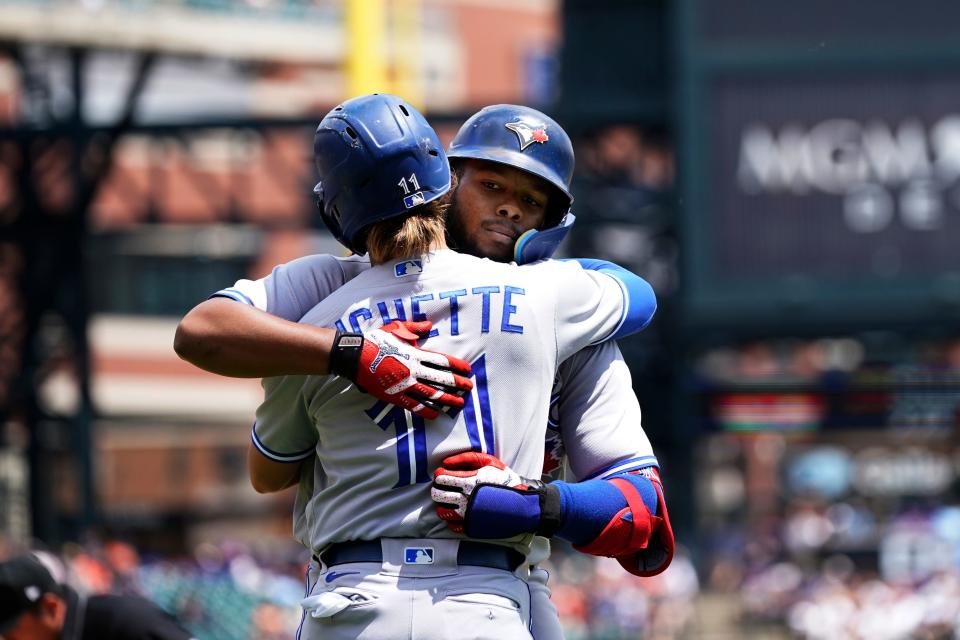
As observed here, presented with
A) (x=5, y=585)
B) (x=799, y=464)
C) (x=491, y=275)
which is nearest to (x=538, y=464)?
(x=491, y=275)

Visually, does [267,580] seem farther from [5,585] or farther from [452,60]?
[452,60]

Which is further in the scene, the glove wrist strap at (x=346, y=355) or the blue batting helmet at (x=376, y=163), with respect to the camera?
the blue batting helmet at (x=376, y=163)

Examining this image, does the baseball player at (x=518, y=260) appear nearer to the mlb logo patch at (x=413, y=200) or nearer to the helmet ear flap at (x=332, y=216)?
the helmet ear flap at (x=332, y=216)

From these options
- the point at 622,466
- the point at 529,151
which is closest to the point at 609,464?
the point at 622,466

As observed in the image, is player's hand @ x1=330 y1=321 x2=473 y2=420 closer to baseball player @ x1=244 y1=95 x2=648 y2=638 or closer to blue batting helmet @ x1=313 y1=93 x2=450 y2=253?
baseball player @ x1=244 y1=95 x2=648 y2=638

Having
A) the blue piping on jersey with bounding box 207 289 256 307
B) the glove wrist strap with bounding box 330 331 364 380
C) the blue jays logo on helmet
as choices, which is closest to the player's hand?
the glove wrist strap with bounding box 330 331 364 380

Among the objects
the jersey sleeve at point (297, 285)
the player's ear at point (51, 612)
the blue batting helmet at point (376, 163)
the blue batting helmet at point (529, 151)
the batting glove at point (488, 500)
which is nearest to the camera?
the batting glove at point (488, 500)

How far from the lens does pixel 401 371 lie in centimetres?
298

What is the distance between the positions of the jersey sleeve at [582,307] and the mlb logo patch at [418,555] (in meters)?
0.45

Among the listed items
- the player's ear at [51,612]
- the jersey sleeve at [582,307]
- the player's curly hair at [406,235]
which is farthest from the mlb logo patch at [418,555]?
the player's ear at [51,612]

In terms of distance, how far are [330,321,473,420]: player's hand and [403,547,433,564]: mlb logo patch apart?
0.24 metres

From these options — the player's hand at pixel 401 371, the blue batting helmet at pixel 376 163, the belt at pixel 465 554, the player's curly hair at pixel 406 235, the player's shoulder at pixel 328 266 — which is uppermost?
the blue batting helmet at pixel 376 163

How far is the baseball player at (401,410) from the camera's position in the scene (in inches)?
119

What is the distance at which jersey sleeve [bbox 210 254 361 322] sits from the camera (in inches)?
126
